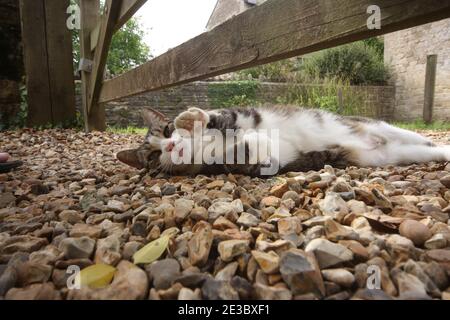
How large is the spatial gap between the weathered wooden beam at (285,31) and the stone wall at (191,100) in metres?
5.74

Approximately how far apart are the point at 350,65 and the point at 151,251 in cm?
1142

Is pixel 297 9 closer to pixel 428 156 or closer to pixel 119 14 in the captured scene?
pixel 428 156

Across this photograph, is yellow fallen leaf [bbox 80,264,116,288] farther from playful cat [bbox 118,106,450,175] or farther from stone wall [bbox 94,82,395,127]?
stone wall [bbox 94,82,395,127]

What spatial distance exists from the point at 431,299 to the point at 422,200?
0.63 meters

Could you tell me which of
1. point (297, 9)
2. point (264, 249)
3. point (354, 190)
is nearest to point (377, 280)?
point (264, 249)

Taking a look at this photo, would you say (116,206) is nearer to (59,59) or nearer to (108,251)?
(108,251)

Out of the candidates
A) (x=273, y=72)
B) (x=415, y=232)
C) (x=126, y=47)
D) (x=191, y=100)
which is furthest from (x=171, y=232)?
(x=126, y=47)

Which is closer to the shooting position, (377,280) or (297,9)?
(377,280)

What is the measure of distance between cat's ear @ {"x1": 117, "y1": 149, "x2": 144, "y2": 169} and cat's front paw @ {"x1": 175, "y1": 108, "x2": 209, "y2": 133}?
49cm

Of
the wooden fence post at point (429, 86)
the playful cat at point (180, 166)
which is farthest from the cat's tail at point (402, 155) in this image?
the wooden fence post at point (429, 86)

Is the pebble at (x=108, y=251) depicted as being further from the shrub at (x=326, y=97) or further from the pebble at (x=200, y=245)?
the shrub at (x=326, y=97)

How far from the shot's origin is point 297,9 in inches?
50.3

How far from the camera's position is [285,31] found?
1326mm

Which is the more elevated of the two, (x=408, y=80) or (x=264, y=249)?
(x=408, y=80)
